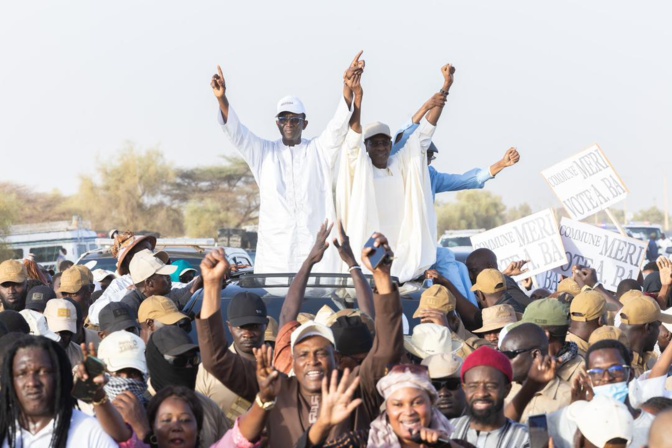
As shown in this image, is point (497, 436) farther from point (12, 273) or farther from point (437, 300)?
point (12, 273)

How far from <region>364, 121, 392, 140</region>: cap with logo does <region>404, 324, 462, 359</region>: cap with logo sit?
291cm

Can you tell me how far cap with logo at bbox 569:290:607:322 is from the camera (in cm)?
877

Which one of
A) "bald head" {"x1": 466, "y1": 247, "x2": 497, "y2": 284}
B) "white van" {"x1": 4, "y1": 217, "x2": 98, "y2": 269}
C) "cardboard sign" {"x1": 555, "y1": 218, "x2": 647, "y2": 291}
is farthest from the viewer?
"white van" {"x1": 4, "y1": 217, "x2": 98, "y2": 269}

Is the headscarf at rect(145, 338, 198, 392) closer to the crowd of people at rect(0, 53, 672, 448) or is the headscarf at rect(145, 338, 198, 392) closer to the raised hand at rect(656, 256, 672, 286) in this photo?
the crowd of people at rect(0, 53, 672, 448)

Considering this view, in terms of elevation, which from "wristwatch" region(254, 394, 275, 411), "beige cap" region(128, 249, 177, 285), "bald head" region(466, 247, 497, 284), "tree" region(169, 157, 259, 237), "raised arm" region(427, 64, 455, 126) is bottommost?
"wristwatch" region(254, 394, 275, 411)

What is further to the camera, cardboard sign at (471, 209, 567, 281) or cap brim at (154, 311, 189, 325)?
cardboard sign at (471, 209, 567, 281)

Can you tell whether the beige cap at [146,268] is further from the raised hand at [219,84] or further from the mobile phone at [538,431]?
the mobile phone at [538,431]

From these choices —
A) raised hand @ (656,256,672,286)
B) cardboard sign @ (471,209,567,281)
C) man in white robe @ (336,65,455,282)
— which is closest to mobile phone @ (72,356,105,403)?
man in white robe @ (336,65,455,282)

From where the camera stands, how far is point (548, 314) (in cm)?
808

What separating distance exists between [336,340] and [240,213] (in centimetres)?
5132

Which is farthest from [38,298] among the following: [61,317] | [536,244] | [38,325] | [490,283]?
[536,244]

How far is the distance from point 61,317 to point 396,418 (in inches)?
130

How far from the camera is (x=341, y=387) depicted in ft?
17.6

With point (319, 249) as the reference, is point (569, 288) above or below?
below
